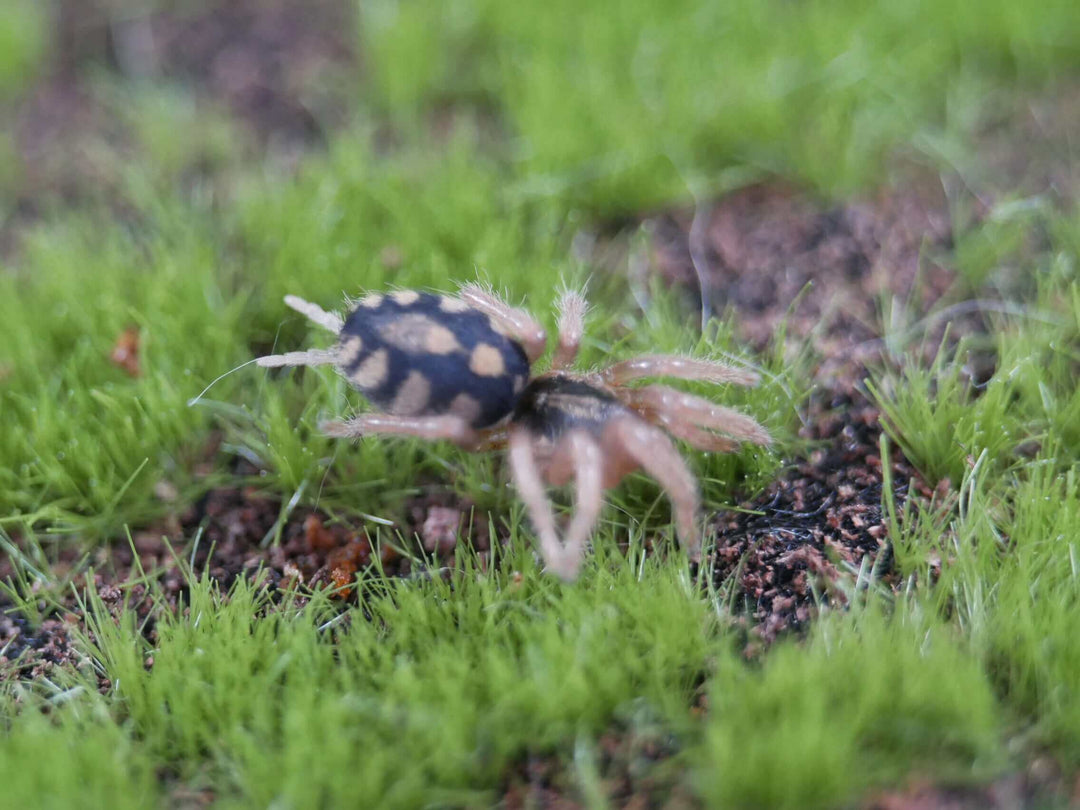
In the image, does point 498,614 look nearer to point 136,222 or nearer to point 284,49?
point 136,222

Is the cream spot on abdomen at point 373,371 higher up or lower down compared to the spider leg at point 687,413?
higher up

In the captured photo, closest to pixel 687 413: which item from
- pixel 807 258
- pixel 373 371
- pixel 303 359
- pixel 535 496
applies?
pixel 535 496

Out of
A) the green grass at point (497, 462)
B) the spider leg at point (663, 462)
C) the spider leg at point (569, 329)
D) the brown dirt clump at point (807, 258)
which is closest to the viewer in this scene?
the green grass at point (497, 462)

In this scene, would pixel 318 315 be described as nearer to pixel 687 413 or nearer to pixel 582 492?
pixel 582 492

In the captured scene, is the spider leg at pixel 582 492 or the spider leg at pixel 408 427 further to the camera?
the spider leg at pixel 408 427

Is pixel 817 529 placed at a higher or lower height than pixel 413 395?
lower

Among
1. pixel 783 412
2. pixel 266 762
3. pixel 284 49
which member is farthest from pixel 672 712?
pixel 284 49

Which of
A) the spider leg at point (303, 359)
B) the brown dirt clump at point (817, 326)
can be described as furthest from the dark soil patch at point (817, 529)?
the spider leg at point (303, 359)

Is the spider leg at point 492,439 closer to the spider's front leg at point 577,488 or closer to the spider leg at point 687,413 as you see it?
the spider's front leg at point 577,488
